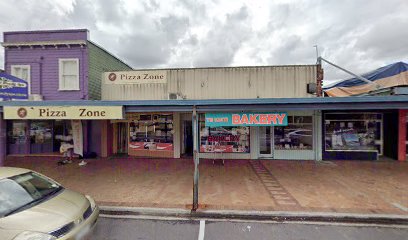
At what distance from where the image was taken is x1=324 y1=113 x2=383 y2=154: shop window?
35.7 feet

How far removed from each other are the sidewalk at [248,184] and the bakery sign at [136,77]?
14.5 feet

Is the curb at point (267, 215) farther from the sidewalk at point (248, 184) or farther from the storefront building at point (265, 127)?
the storefront building at point (265, 127)

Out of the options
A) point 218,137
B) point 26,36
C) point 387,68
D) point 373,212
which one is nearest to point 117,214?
point 373,212

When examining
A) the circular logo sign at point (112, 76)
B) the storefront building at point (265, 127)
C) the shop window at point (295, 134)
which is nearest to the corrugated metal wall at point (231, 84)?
the storefront building at point (265, 127)

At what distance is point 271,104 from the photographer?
6.26 meters

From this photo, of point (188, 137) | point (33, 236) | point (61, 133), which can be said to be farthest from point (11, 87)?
point (33, 236)

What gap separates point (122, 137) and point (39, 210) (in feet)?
32.7

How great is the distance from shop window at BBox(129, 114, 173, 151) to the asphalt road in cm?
707

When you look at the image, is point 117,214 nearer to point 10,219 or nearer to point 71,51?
point 10,219

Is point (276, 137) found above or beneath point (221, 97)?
beneath

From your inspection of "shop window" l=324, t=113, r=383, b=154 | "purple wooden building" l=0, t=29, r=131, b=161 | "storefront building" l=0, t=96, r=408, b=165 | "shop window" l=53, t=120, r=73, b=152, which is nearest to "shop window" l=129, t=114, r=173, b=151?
"storefront building" l=0, t=96, r=408, b=165

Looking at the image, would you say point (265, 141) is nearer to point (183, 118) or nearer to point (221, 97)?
point (221, 97)

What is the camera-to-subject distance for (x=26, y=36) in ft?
38.2

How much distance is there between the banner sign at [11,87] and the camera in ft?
27.5
